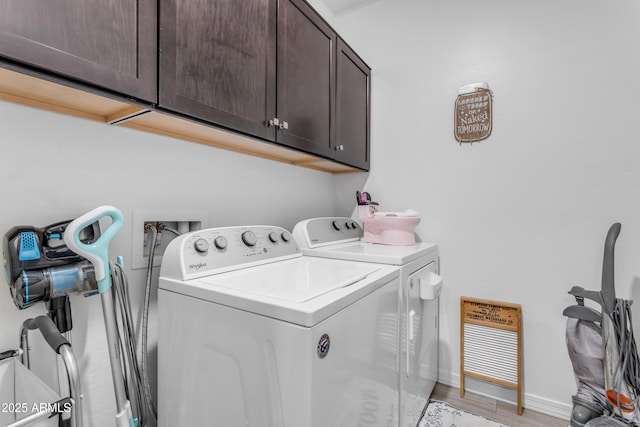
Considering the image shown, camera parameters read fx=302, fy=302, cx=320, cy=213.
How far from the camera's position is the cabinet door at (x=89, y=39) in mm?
664

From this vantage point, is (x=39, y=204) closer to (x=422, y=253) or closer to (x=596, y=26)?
(x=422, y=253)

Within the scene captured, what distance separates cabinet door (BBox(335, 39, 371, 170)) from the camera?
1922 millimetres

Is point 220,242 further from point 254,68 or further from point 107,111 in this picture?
point 254,68

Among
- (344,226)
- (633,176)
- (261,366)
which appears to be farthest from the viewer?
(344,226)

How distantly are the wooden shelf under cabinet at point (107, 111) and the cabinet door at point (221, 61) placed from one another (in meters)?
0.07

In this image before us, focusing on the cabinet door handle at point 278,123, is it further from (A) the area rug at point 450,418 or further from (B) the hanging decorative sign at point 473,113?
(A) the area rug at point 450,418

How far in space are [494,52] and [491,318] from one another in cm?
170

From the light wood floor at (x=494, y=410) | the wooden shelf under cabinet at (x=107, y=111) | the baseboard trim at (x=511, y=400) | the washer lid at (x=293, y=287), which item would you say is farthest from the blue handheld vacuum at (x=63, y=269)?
the baseboard trim at (x=511, y=400)

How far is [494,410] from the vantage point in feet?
5.90

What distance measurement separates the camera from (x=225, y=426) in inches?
35.5

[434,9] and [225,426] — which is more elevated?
[434,9]

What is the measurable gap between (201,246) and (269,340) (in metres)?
0.50

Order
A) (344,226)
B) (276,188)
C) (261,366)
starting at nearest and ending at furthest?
(261,366) → (276,188) → (344,226)

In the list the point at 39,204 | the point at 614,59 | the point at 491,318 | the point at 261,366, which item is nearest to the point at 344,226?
the point at 491,318
